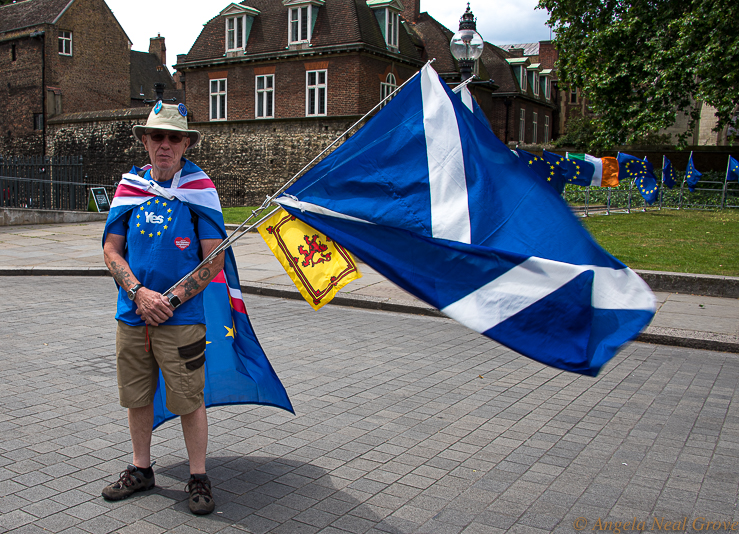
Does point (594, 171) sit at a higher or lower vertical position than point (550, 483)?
higher

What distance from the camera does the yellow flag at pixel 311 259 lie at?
352 cm

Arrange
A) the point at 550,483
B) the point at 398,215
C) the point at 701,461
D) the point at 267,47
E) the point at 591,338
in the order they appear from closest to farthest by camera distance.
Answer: the point at 591,338 → the point at 398,215 → the point at 550,483 → the point at 701,461 → the point at 267,47

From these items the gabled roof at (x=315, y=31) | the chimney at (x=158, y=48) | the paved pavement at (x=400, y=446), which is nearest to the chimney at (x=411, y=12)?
the gabled roof at (x=315, y=31)

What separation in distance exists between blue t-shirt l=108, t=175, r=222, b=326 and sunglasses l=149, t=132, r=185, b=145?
32 centimetres

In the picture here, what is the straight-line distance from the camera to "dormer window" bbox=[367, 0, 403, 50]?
111ft

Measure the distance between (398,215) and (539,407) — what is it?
275 cm

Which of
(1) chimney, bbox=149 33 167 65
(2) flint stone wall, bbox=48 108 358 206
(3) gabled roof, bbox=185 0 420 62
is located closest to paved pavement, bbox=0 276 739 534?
(2) flint stone wall, bbox=48 108 358 206

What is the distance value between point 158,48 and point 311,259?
212 ft

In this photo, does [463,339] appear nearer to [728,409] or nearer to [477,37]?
[728,409]

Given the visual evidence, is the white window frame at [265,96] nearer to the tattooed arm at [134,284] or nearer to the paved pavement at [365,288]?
the paved pavement at [365,288]

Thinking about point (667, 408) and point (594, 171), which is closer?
point (667, 408)

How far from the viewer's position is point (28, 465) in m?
3.93

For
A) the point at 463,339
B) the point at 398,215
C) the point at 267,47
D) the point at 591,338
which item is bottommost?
the point at 463,339

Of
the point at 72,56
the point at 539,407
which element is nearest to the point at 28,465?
the point at 539,407
